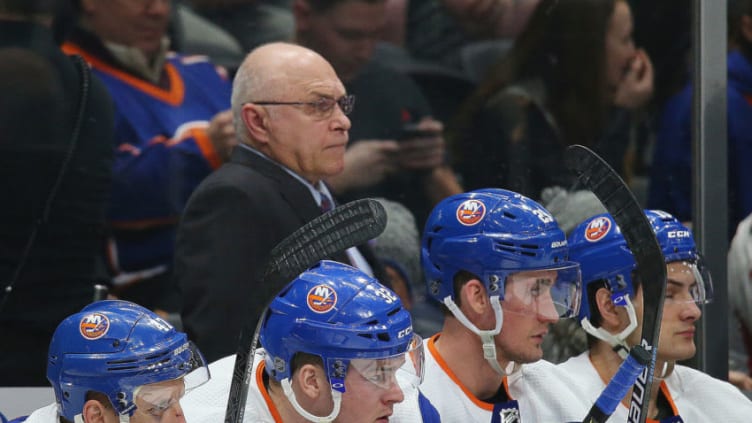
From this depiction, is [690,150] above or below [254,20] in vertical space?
below

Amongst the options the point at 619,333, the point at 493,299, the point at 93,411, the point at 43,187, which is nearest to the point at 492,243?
the point at 493,299

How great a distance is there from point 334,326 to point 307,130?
104cm

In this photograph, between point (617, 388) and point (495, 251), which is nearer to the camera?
point (617, 388)

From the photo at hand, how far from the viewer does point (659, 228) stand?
3.49m

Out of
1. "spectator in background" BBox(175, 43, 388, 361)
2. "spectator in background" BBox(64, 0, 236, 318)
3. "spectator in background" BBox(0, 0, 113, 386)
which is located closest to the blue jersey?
"spectator in background" BBox(64, 0, 236, 318)

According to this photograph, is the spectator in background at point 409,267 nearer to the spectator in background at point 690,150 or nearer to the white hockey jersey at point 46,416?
the spectator in background at point 690,150

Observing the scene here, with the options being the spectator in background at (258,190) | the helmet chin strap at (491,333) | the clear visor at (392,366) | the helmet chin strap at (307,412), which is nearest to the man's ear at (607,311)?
the helmet chin strap at (491,333)

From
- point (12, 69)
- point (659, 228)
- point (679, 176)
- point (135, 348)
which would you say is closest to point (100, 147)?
point (12, 69)

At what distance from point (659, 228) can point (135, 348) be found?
1514 mm

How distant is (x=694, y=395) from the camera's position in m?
3.55

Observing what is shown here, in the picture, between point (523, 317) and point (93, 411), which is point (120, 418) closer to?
point (93, 411)

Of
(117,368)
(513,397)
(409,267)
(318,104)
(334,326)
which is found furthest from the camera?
(409,267)

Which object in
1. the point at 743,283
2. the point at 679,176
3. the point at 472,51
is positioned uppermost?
the point at 472,51

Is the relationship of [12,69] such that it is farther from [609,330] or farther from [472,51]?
[609,330]
